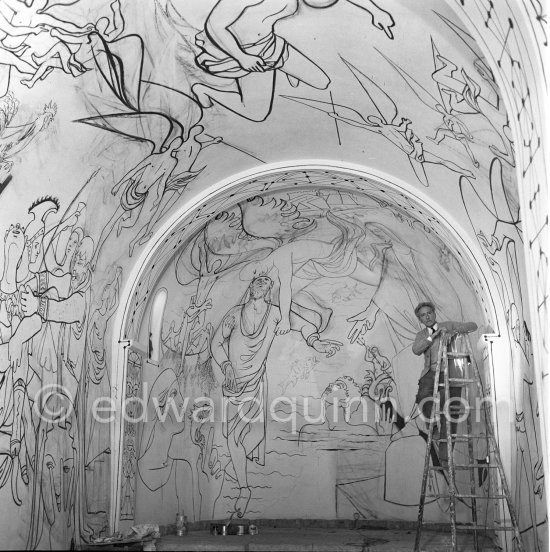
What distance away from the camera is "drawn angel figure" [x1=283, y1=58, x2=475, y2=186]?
855 centimetres

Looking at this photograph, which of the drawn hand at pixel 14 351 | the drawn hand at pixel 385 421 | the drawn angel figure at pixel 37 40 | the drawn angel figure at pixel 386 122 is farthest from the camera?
the drawn hand at pixel 385 421

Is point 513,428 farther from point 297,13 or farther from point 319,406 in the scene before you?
point 297,13

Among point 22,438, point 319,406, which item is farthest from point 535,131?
point 319,406

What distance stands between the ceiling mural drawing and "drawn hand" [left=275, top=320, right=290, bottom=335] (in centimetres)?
2

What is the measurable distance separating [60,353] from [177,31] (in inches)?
145

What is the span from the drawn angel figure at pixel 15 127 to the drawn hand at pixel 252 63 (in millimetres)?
1917

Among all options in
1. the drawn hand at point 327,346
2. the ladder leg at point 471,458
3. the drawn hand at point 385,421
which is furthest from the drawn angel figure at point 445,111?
the drawn hand at point 385,421

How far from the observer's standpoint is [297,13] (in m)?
7.48

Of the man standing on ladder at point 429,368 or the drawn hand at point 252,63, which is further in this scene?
the man standing on ladder at point 429,368

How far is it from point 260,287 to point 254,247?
0.84m

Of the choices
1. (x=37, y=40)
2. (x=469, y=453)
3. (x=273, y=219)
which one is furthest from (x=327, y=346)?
(x=37, y=40)

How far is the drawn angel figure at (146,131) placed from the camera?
771cm

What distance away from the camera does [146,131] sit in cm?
880

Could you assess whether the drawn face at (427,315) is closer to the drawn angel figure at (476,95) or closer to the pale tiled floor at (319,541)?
the pale tiled floor at (319,541)
